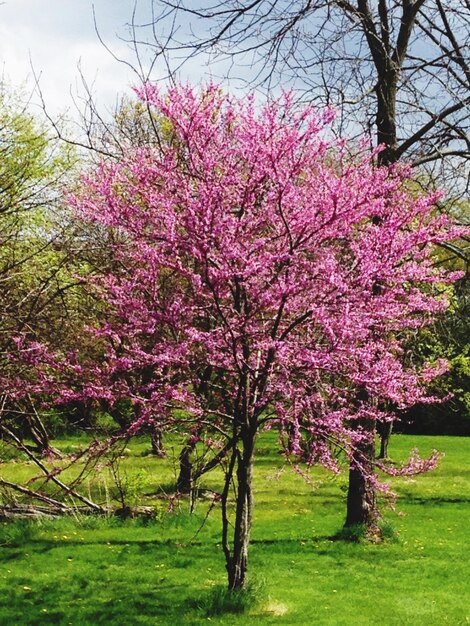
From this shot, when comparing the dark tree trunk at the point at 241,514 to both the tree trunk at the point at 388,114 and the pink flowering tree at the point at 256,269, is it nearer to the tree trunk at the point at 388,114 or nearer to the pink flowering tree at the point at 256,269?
the pink flowering tree at the point at 256,269

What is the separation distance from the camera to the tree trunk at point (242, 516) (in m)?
6.54

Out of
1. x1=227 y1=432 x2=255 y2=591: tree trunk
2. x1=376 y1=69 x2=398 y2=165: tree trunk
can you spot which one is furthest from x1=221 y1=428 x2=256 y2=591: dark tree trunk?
x1=376 y1=69 x2=398 y2=165: tree trunk

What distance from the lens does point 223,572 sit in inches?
322

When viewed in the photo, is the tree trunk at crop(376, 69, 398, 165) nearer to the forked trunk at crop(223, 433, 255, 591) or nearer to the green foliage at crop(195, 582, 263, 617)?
the forked trunk at crop(223, 433, 255, 591)

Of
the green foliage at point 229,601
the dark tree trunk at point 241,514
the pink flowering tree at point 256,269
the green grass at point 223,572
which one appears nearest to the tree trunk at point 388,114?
the pink flowering tree at point 256,269

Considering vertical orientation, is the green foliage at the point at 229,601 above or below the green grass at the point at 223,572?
above

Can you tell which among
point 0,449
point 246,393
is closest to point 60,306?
point 246,393

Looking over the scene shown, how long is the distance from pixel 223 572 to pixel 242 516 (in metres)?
1.93

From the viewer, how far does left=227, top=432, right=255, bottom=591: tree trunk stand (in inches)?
258

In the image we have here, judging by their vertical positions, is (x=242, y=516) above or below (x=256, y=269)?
below

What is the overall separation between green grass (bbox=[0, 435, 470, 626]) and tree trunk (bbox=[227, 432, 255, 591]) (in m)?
0.18

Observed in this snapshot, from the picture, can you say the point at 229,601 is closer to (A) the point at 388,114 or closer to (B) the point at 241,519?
(B) the point at 241,519

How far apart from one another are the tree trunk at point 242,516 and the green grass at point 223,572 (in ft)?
0.61

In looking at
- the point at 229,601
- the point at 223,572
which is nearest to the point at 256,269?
the point at 229,601
